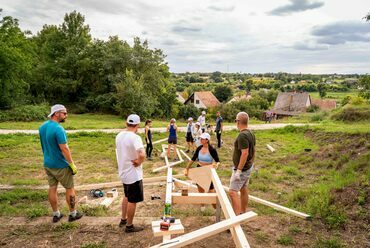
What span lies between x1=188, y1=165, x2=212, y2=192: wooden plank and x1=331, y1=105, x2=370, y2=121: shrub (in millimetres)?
17150

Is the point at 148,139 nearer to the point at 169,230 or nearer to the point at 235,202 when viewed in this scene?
the point at 235,202

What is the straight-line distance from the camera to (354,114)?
65.9ft

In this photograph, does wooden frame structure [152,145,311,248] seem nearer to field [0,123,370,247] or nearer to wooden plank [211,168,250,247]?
wooden plank [211,168,250,247]

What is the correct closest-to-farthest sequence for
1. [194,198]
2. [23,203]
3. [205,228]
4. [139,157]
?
[205,228], [139,157], [194,198], [23,203]

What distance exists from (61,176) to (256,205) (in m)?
4.28

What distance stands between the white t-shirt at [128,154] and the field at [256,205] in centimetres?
100

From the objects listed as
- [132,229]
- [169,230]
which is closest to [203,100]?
[132,229]

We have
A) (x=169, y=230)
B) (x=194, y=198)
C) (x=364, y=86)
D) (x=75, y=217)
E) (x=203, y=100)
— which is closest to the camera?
(x=169, y=230)

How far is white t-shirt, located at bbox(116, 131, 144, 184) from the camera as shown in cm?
455

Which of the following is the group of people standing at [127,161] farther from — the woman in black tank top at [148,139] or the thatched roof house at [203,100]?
the thatched roof house at [203,100]

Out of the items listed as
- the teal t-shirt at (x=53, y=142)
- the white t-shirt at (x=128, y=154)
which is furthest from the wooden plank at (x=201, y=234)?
the teal t-shirt at (x=53, y=142)

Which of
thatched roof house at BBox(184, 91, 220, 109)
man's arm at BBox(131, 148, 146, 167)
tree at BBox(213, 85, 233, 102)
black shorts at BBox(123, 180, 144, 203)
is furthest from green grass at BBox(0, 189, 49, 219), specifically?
tree at BBox(213, 85, 233, 102)

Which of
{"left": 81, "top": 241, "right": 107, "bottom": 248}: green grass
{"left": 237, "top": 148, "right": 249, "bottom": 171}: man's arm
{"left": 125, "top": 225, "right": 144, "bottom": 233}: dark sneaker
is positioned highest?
{"left": 237, "top": 148, "right": 249, "bottom": 171}: man's arm

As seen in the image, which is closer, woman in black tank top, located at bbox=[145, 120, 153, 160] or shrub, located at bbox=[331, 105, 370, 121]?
woman in black tank top, located at bbox=[145, 120, 153, 160]
